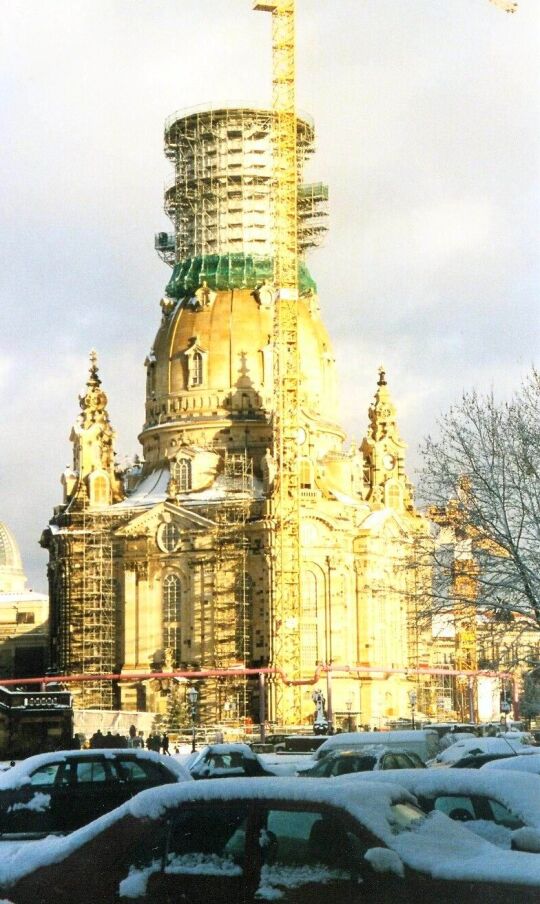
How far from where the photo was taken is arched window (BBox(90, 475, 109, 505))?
96.9 metres

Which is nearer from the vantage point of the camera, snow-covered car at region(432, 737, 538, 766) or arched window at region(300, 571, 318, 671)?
snow-covered car at region(432, 737, 538, 766)

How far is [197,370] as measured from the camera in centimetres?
9794

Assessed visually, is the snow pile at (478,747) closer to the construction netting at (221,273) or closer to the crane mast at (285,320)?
the crane mast at (285,320)

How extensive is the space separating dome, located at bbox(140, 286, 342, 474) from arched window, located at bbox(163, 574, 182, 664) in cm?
832

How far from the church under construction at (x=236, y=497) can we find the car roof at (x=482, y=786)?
71740 millimetres

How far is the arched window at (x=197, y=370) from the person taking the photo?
97.8m

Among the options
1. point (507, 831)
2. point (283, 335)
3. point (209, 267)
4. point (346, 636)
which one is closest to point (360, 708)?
point (346, 636)

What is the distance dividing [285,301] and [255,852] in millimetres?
82193

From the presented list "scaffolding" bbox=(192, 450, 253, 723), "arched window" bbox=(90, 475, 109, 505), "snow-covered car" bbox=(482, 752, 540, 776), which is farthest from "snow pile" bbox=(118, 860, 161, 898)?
"arched window" bbox=(90, 475, 109, 505)

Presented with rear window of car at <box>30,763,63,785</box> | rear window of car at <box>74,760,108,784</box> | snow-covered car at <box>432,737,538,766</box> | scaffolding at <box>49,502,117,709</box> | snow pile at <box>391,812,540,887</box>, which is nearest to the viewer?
snow pile at <box>391,812,540,887</box>

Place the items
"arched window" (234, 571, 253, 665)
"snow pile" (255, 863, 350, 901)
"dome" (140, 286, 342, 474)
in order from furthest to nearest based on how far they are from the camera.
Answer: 1. "dome" (140, 286, 342, 474)
2. "arched window" (234, 571, 253, 665)
3. "snow pile" (255, 863, 350, 901)

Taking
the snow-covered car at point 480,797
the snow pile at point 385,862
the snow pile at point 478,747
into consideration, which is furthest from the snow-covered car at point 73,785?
the snow pile at point 385,862

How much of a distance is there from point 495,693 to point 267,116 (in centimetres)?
4001

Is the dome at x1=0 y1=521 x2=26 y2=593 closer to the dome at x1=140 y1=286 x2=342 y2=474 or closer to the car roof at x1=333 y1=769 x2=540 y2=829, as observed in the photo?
the dome at x1=140 y1=286 x2=342 y2=474
